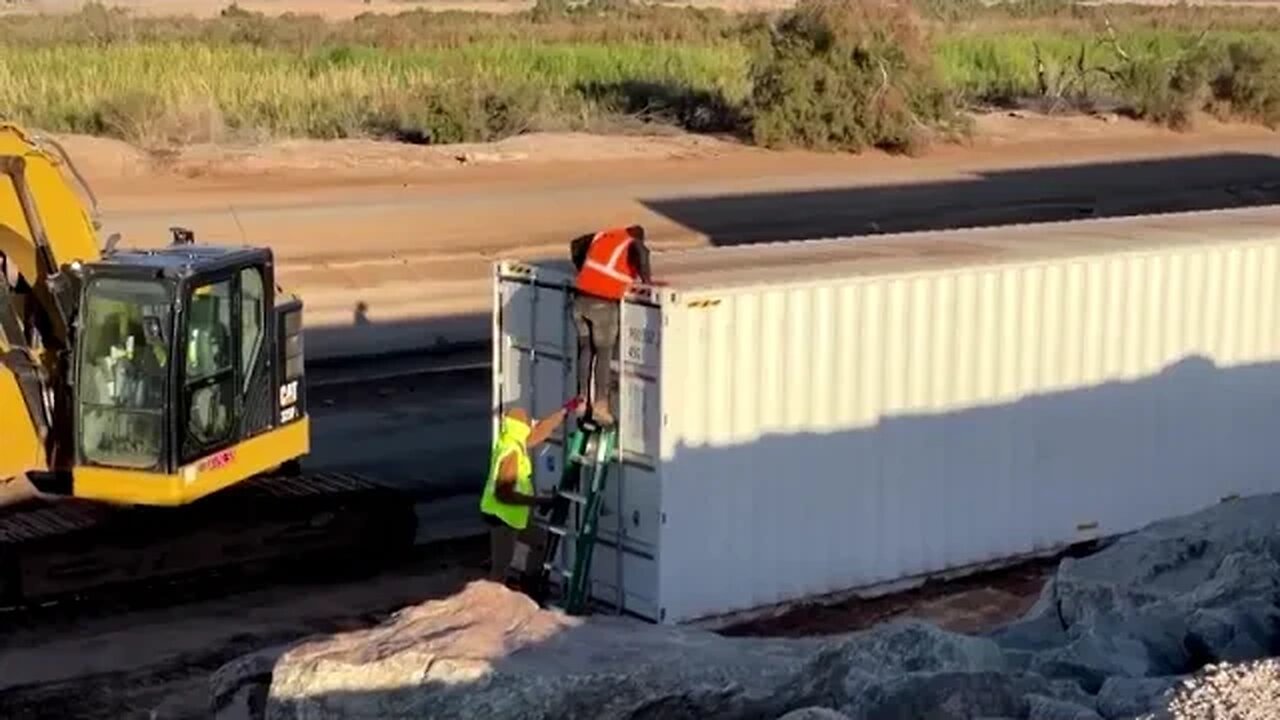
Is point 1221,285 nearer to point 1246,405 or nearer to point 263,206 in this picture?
point 1246,405

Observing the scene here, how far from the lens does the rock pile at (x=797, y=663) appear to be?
28.3 feet

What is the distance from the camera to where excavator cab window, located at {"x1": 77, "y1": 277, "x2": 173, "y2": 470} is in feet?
48.4

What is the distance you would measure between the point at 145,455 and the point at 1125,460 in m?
7.46

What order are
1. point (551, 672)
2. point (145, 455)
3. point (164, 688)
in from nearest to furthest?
point (551, 672)
point (164, 688)
point (145, 455)

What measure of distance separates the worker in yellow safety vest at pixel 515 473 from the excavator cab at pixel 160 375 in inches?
86.0

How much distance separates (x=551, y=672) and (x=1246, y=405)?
31.6 feet

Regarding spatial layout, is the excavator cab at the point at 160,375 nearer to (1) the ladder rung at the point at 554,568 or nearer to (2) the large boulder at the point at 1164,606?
(1) the ladder rung at the point at 554,568

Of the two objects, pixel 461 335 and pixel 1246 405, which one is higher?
pixel 1246 405

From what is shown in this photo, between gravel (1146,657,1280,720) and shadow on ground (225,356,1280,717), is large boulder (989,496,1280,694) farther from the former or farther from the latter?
gravel (1146,657,1280,720)

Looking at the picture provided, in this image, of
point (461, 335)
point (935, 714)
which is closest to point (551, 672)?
point (935, 714)

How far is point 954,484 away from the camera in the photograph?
15.8 m

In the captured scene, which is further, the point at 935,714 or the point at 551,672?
the point at 551,672

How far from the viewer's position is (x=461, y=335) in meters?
28.1

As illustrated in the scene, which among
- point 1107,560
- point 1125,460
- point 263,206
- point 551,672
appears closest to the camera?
point 551,672
